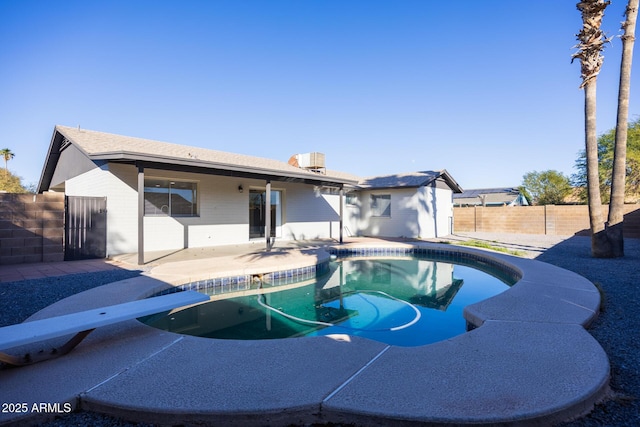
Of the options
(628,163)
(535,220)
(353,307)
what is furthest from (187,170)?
(628,163)

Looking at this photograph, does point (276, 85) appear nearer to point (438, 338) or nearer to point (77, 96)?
point (77, 96)

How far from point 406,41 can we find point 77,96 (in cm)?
1477

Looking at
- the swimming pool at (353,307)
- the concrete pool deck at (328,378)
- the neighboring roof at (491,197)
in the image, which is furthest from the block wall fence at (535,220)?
the concrete pool deck at (328,378)

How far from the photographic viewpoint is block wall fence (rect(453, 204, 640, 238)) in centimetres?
1527

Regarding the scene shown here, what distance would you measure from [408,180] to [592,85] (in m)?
7.89

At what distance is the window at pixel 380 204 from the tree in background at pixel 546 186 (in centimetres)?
2206

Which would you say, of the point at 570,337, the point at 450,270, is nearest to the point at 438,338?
the point at 570,337

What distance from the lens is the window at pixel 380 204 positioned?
15.8 m

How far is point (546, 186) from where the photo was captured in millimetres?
34875

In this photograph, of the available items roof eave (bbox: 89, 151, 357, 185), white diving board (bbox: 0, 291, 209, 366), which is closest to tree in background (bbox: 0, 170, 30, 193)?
roof eave (bbox: 89, 151, 357, 185)

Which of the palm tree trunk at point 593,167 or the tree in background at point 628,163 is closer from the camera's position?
the palm tree trunk at point 593,167

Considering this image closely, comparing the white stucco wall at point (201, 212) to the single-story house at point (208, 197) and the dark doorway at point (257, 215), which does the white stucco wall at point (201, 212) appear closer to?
the single-story house at point (208, 197)

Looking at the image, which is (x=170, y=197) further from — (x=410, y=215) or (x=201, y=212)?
(x=410, y=215)

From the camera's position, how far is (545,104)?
15.5m
